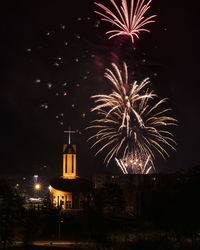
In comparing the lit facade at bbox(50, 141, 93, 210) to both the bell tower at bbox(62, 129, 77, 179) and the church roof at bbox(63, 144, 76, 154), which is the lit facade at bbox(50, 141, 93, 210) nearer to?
the bell tower at bbox(62, 129, 77, 179)

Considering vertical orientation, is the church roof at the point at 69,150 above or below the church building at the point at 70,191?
above

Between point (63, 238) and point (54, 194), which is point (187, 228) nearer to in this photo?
point (63, 238)

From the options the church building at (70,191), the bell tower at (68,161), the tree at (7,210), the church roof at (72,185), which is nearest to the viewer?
the tree at (7,210)

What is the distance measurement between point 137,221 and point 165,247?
23796mm

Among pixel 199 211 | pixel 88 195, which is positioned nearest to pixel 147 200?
pixel 88 195

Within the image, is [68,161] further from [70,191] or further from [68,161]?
[70,191]

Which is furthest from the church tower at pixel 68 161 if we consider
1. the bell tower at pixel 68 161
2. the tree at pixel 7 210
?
the tree at pixel 7 210

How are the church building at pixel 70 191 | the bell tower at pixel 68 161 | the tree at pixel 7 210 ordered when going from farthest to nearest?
the bell tower at pixel 68 161 < the church building at pixel 70 191 < the tree at pixel 7 210

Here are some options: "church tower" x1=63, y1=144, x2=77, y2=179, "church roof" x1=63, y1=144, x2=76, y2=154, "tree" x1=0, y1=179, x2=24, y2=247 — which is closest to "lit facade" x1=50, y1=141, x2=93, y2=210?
"church tower" x1=63, y1=144, x2=77, y2=179

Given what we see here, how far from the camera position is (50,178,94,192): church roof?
226ft

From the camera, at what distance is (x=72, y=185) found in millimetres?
69500

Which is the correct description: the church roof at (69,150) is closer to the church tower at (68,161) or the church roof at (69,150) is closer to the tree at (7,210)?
the church tower at (68,161)

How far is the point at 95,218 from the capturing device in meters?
42.8

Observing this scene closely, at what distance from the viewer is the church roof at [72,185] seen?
6875cm
